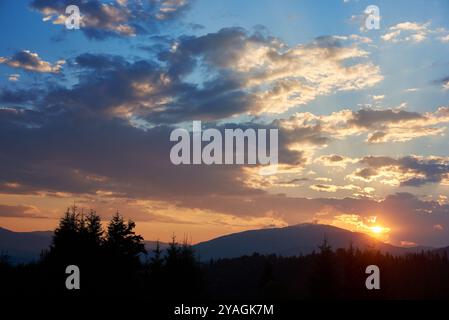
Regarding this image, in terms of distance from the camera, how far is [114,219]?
186 ft

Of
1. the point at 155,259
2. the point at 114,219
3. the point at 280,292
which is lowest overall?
the point at 280,292

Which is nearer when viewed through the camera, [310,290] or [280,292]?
[310,290]

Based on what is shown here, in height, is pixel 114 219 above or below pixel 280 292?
above

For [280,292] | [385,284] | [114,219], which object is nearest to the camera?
[114,219]

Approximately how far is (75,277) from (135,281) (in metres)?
8.85

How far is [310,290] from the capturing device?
6225cm

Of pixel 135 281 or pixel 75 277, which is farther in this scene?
pixel 135 281

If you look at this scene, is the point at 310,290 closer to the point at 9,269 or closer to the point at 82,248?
the point at 82,248
